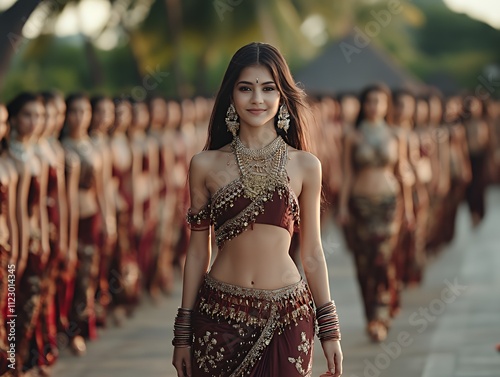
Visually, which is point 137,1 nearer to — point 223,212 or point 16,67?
point 16,67

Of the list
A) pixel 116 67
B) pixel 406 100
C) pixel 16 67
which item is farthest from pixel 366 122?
pixel 116 67

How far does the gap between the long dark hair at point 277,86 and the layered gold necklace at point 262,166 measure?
0.09 metres

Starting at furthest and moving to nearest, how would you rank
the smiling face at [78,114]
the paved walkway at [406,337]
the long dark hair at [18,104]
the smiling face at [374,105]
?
the smiling face at [374,105], the smiling face at [78,114], the paved walkway at [406,337], the long dark hair at [18,104]

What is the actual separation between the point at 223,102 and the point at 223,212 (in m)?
0.46

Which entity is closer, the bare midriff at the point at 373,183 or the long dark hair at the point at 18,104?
the long dark hair at the point at 18,104

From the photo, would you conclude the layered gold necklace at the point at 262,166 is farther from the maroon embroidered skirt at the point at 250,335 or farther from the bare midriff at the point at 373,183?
the bare midriff at the point at 373,183

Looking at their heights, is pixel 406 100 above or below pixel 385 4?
below

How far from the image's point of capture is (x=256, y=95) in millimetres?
5066

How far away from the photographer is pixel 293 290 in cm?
513

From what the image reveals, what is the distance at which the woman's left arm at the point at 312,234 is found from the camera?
519cm

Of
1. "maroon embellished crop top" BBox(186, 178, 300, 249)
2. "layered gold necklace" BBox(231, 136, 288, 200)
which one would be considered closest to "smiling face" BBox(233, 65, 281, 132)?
"layered gold necklace" BBox(231, 136, 288, 200)

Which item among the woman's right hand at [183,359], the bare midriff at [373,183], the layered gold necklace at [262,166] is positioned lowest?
the woman's right hand at [183,359]

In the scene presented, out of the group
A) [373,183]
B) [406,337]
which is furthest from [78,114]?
[406,337]

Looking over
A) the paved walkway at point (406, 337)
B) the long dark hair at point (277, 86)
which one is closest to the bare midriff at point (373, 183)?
the paved walkway at point (406, 337)
